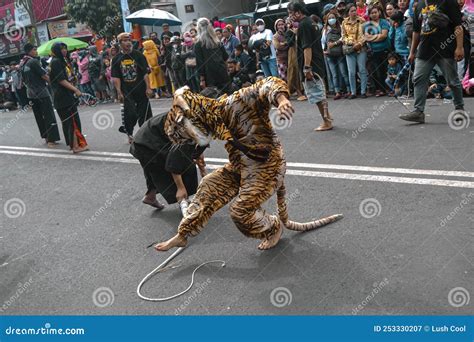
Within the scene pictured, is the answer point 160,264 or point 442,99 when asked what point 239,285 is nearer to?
point 160,264

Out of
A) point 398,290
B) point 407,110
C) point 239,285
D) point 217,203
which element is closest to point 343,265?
point 398,290

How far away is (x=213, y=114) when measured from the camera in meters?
3.64

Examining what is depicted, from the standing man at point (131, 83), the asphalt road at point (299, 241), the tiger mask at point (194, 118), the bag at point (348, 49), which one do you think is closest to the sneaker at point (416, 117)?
the asphalt road at point (299, 241)

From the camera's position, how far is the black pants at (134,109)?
8383 mm

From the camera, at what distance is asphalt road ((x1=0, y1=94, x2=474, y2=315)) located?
352 centimetres

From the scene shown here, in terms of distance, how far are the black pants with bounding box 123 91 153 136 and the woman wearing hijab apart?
1.05 meters

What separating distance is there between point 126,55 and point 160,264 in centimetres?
480

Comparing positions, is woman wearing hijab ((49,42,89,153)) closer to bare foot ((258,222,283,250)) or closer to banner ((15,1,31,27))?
bare foot ((258,222,283,250))

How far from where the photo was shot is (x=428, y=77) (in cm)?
711

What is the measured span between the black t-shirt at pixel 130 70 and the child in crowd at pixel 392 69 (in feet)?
14.9

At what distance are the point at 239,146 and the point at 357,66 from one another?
695 cm

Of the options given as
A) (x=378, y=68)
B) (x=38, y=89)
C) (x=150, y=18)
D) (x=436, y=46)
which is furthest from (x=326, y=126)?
(x=150, y=18)

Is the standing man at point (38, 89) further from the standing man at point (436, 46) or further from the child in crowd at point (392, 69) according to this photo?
the standing man at point (436, 46)

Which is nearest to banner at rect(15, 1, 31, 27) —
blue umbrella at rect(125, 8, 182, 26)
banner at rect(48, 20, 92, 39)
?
banner at rect(48, 20, 92, 39)
